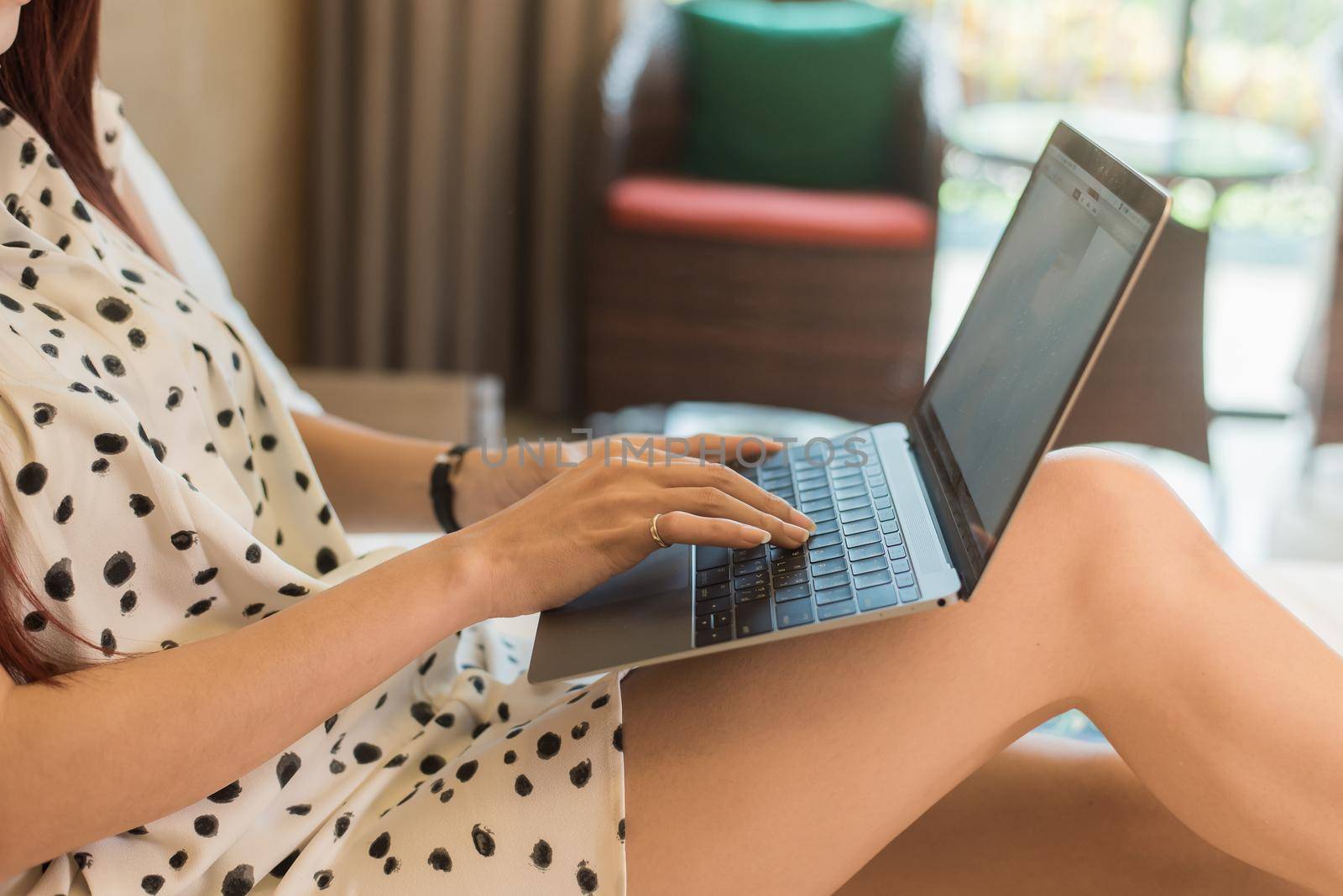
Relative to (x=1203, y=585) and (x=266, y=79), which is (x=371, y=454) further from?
(x=266, y=79)

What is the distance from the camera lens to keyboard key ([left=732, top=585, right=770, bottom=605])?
32.6 inches

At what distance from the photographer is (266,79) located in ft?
9.29

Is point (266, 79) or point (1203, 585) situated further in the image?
point (266, 79)

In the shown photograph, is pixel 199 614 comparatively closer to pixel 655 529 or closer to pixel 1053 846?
pixel 655 529

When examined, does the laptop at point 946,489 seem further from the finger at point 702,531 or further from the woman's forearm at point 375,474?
the woman's forearm at point 375,474

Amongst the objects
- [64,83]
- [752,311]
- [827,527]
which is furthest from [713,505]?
[752,311]

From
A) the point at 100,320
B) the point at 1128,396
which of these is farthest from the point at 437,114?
the point at 100,320

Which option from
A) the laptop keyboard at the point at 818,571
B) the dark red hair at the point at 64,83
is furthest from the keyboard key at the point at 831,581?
the dark red hair at the point at 64,83

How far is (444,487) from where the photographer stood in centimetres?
116

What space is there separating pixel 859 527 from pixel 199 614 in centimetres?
46

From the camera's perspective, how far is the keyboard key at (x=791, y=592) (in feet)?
2.66

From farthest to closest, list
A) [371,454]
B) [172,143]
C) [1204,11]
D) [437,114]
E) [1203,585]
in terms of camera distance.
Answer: [1204,11], [437,114], [172,143], [371,454], [1203,585]

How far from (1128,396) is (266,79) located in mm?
1954

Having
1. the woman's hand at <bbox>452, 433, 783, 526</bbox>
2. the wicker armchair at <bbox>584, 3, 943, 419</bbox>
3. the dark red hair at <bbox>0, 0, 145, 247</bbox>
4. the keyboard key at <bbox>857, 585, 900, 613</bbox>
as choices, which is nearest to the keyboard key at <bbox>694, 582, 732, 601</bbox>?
the keyboard key at <bbox>857, 585, 900, 613</bbox>
